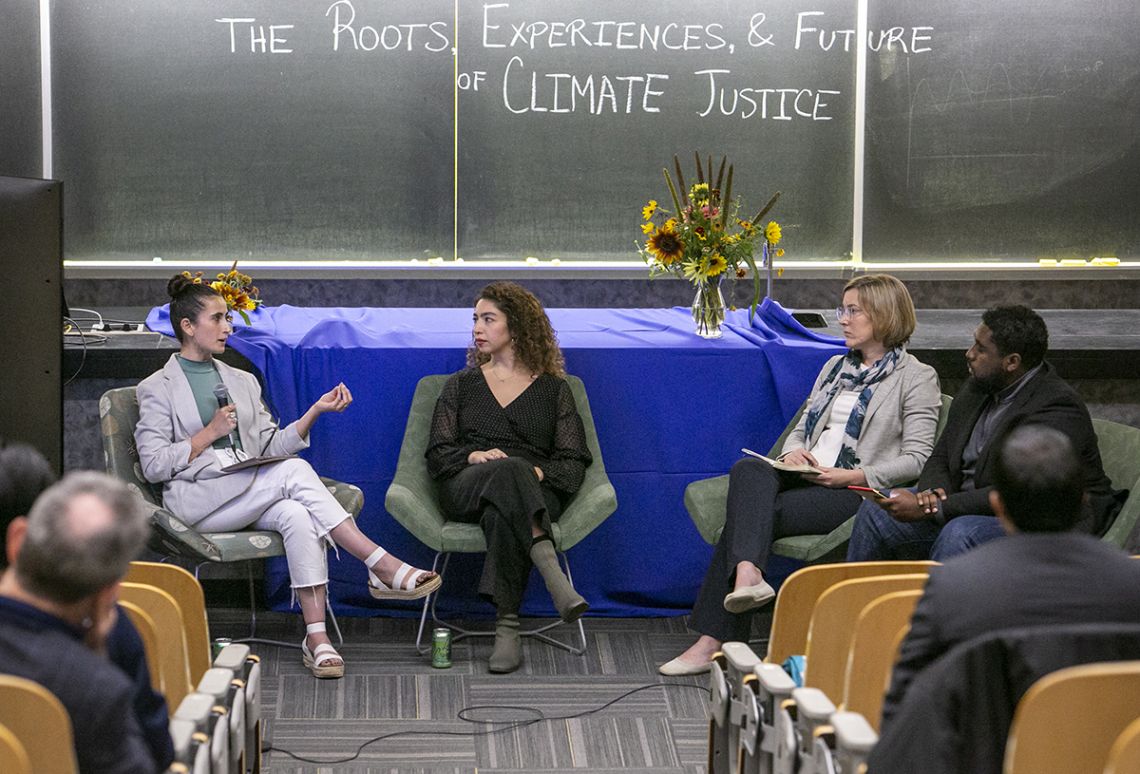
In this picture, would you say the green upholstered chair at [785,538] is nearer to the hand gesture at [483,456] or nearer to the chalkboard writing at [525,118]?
the hand gesture at [483,456]

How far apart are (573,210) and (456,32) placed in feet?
3.08

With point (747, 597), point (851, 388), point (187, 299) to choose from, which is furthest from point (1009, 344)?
point (187, 299)

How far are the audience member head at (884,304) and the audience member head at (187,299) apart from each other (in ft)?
6.64

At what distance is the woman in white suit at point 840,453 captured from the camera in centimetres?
435

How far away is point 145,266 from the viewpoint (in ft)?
20.4

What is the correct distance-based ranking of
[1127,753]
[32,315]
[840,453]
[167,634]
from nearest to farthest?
[1127,753] < [167,634] < [32,315] < [840,453]

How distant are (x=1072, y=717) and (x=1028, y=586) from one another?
28cm

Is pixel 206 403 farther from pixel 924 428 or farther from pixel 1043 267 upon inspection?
pixel 1043 267

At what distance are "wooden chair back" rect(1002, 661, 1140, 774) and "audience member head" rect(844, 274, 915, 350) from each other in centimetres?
268

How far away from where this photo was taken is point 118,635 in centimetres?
Answer: 202

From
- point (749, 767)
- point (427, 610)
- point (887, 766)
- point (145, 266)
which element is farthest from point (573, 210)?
point (887, 766)

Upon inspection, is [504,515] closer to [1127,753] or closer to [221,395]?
[221,395]

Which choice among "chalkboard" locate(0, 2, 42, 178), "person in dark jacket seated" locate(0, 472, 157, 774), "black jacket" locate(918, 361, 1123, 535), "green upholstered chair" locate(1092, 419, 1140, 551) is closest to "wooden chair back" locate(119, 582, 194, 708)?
"person in dark jacket seated" locate(0, 472, 157, 774)

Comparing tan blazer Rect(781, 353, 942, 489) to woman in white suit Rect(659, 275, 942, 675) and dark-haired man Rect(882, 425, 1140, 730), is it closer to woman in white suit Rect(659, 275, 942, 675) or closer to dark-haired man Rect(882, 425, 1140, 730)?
woman in white suit Rect(659, 275, 942, 675)
